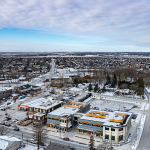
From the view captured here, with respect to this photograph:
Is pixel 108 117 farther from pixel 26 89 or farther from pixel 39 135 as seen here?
pixel 26 89

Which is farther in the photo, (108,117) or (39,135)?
(108,117)

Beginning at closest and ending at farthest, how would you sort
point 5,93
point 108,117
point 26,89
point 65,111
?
point 108,117 < point 65,111 < point 5,93 < point 26,89

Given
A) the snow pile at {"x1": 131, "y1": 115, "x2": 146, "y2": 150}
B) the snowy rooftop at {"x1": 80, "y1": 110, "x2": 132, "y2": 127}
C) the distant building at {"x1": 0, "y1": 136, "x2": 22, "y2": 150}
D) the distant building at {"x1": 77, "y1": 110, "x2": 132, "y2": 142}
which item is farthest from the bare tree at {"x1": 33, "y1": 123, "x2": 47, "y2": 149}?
the snow pile at {"x1": 131, "y1": 115, "x2": 146, "y2": 150}

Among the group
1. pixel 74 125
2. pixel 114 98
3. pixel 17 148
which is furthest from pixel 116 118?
pixel 114 98

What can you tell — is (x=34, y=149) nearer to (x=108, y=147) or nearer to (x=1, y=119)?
(x=108, y=147)

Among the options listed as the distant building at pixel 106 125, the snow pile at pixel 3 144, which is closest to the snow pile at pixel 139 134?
the distant building at pixel 106 125

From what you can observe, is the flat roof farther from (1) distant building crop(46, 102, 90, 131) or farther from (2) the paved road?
(2) the paved road

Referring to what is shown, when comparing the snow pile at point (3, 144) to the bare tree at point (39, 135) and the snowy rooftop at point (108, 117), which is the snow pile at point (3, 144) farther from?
the snowy rooftop at point (108, 117)

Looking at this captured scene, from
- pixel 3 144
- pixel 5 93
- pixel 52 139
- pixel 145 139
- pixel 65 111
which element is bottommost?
pixel 52 139

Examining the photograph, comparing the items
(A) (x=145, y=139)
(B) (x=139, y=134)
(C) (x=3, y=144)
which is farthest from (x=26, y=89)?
(A) (x=145, y=139)
